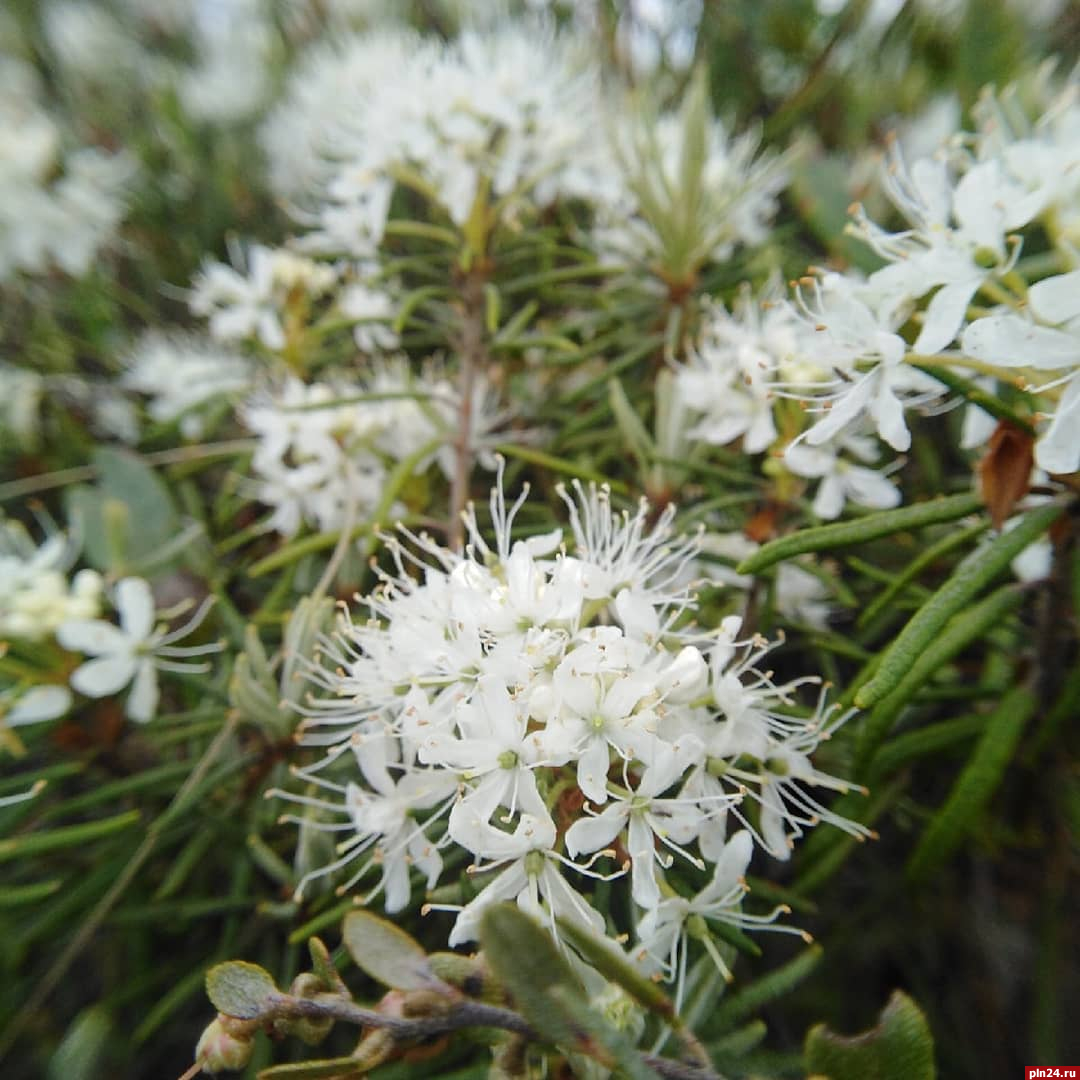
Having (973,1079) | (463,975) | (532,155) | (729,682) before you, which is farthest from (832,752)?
(532,155)

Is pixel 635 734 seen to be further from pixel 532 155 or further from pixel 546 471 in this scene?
pixel 532 155

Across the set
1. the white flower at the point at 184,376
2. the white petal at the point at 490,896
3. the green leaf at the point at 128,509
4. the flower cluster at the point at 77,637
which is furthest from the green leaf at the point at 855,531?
the white flower at the point at 184,376

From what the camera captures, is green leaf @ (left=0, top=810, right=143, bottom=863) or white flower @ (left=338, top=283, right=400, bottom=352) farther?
white flower @ (left=338, top=283, right=400, bottom=352)

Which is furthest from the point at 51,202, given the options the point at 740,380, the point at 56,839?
the point at 740,380

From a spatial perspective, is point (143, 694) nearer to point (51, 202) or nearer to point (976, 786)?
point (976, 786)

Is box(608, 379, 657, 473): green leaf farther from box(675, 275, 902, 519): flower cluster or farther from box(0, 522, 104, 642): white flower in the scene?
A: box(0, 522, 104, 642): white flower

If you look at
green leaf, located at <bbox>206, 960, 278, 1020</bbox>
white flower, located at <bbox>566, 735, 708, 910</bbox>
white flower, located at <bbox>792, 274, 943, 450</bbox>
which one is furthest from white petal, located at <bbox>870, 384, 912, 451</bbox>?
green leaf, located at <bbox>206, 960, 278, 1020</bbox>

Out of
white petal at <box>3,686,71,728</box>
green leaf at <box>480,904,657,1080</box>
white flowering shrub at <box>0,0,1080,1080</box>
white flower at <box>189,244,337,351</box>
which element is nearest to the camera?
green leaf at <box>480,904,657,1080</box>
